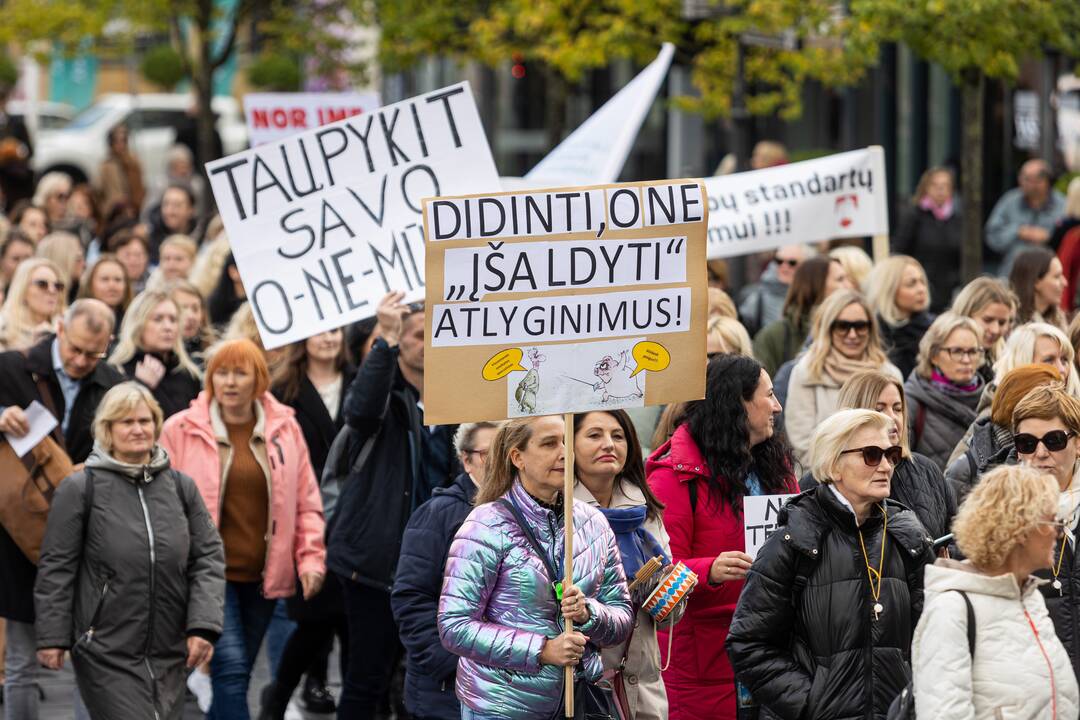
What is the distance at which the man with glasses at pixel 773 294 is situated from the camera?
12250mm

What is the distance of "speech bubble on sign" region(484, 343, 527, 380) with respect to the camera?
6297 millimetres

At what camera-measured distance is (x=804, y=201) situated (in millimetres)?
11922

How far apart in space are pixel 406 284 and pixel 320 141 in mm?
773

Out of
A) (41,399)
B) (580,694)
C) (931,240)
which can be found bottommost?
(580,694)


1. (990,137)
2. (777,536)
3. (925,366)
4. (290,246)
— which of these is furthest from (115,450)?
(990,137)

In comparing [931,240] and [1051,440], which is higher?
[931,240]

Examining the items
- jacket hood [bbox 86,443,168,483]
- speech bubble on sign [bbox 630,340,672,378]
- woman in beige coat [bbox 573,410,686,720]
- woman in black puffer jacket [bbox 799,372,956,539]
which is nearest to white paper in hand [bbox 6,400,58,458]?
jacket hood [bbox 86,443,168,483]

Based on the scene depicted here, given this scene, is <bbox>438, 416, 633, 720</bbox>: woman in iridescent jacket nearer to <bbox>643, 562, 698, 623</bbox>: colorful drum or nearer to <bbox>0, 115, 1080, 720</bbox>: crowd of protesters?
<bbox>0, 115, 1080, 720</bbox>: crowd of protesters

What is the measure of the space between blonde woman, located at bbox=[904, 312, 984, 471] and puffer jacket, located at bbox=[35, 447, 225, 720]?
310 centimetres

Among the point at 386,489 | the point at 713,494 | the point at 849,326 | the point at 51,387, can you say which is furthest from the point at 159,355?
the point at 713,494

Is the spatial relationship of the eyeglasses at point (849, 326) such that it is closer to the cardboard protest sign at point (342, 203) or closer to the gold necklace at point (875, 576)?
the cardboard protest sign at point (342, 203)

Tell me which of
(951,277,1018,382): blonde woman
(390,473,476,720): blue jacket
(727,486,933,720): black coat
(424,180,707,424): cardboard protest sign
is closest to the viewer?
(727,486,933,720): black coat

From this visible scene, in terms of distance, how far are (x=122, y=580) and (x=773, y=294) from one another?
19.0 feet

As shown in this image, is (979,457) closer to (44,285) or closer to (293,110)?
(44,285)
